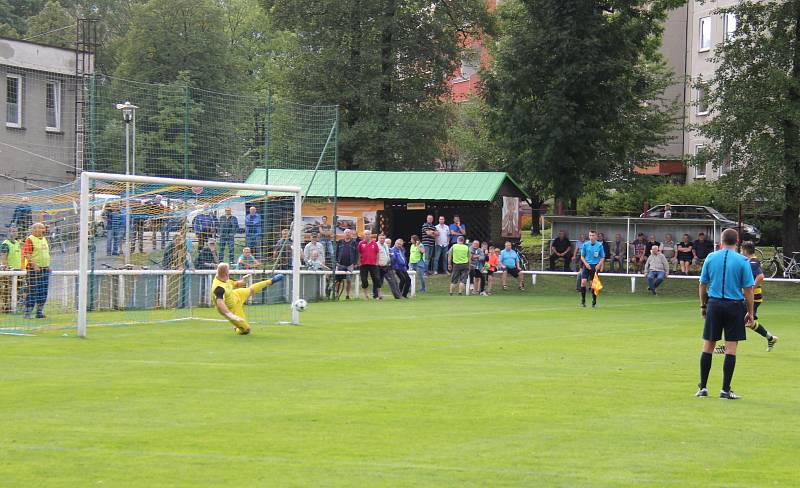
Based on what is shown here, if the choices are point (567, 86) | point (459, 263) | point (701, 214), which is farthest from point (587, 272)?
point (701, 214)

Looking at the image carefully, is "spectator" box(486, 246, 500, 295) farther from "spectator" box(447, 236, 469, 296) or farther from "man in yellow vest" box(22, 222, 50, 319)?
"man in yellow vest" box(22, 222, 50, 319)

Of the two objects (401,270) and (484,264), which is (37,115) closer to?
(401,270)

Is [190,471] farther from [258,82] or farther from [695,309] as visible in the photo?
[258,82]

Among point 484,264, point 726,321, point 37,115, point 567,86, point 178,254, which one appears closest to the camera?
point 726,321

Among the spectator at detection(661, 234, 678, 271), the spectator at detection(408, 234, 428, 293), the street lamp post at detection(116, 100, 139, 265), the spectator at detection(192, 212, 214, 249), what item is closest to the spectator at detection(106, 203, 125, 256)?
the street lamp post at detection(116, 100, 139, 265)

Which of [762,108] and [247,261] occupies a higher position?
[762,108]

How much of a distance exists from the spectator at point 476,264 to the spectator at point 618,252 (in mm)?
6037

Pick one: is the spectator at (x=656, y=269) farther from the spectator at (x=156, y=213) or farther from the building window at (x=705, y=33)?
the building window at (x=705, y=33)

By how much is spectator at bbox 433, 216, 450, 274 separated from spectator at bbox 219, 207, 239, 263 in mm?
12871

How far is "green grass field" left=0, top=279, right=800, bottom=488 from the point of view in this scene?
834 cm

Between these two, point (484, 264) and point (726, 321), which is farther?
point (484, 264)

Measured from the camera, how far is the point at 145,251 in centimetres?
2567

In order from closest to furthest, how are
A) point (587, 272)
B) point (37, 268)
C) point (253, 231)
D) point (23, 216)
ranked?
point (37, 268), point (23, 216), point (253, 231), point (587, 272)

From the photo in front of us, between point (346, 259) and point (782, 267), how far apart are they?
1524 centimetres
